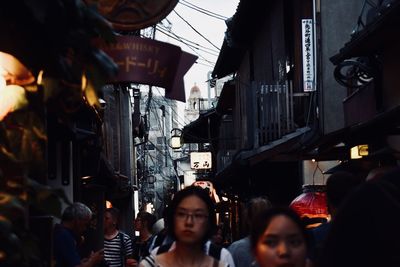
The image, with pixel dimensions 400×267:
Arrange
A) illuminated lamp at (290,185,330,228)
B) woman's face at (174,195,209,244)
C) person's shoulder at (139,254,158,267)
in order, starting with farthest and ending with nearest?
1. illuminated lamp at (290,185,330,228)
2. woman's face at (174,195,209,244)
3. person's shoulder at (139,254,158,267)

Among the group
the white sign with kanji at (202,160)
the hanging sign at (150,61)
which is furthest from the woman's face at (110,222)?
the white sign with kanji at (202,160)

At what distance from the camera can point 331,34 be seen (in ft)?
54.3

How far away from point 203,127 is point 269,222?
37.9 m

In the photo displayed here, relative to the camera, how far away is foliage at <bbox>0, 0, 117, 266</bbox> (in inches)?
148

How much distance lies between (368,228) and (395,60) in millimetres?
9577

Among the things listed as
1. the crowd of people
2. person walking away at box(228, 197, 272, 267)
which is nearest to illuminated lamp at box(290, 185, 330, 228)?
the crowd of people

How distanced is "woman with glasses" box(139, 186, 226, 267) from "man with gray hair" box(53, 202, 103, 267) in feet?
6.72

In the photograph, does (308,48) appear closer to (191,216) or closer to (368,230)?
(191,216)

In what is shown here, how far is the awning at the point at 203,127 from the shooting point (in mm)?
38509

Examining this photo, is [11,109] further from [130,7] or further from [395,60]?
[395,60]

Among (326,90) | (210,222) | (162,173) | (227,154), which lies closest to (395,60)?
(326,90)

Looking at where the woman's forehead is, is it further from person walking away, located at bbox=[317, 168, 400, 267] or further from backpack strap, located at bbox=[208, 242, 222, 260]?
person walking away, located at bbox=[317, 168, 400, 267]

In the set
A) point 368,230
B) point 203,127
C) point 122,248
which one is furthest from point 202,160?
point 368,230

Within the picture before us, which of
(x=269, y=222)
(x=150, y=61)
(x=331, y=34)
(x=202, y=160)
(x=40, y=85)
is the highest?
(x=331, y=34)
